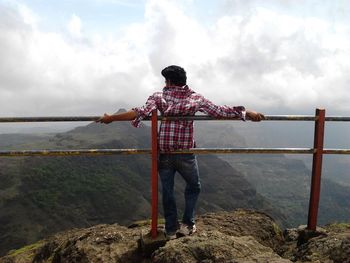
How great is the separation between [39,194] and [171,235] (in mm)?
177175

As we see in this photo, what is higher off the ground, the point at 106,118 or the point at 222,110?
the point at 222,110

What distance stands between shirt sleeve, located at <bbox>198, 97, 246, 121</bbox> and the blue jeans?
0.82m

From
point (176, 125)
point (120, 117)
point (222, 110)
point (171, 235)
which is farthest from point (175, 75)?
point (171, 235)

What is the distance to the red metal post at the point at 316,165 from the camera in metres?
6.39

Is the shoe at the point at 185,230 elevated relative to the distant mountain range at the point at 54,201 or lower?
elevated

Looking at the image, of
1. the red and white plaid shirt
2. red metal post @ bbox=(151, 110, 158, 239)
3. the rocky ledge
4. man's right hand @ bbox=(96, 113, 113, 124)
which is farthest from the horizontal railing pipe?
the rocky ledge

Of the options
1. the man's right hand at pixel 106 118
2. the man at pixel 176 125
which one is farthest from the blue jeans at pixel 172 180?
the man's right hand at pixel 106 118

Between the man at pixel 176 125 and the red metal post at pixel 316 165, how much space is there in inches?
40.9

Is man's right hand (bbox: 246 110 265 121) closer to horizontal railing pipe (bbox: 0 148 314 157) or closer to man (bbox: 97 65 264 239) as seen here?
man (bbox: 97 65 264 239)

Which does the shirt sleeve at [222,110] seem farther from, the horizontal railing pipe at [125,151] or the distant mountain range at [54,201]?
the distant mountain range at [54,201]

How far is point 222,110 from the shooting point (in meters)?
6.13

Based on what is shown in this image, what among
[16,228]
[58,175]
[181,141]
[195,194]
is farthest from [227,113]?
[58,175]

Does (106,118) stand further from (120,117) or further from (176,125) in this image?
(176,125)

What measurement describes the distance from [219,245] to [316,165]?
2441mm
